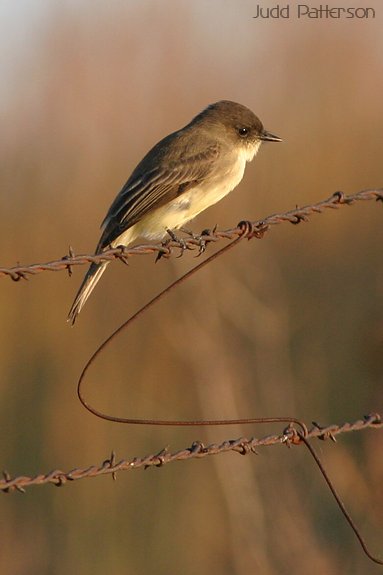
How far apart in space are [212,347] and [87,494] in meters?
1.26

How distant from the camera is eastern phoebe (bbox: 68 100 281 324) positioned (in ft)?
21.4

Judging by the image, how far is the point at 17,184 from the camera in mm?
10375

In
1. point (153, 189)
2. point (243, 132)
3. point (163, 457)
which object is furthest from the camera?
point (243, 132)

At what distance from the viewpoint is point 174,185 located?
6.63m

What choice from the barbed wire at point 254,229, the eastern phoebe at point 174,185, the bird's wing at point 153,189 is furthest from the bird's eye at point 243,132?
the barbed wire at point 254,229

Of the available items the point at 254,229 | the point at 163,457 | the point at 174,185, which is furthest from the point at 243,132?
the point at 163,457

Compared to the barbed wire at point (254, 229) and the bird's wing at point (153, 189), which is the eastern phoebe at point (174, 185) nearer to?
the bird's wing at point (153, 189)

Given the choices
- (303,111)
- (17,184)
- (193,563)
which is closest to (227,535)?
(193,563)

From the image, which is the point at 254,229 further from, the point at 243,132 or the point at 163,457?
the point at 243,132

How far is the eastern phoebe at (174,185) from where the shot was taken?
6531 mm

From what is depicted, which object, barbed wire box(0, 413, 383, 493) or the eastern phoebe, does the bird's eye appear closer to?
the eastern phoebe

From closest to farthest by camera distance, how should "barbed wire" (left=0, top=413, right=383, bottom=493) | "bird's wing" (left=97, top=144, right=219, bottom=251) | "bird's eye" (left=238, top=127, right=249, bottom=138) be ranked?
"barbed wire" (left=0, top=413, right=383, bottom=493) < "bird's wing" (left=97, top=144, right=219, bottom=251) < "bird's eye" (left=238, top=127, right=249, bottom=138)

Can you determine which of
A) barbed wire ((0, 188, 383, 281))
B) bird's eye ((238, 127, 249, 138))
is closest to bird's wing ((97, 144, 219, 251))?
bird's eye ((238, 127, 249, 138))

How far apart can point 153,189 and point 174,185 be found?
12 centimetres
